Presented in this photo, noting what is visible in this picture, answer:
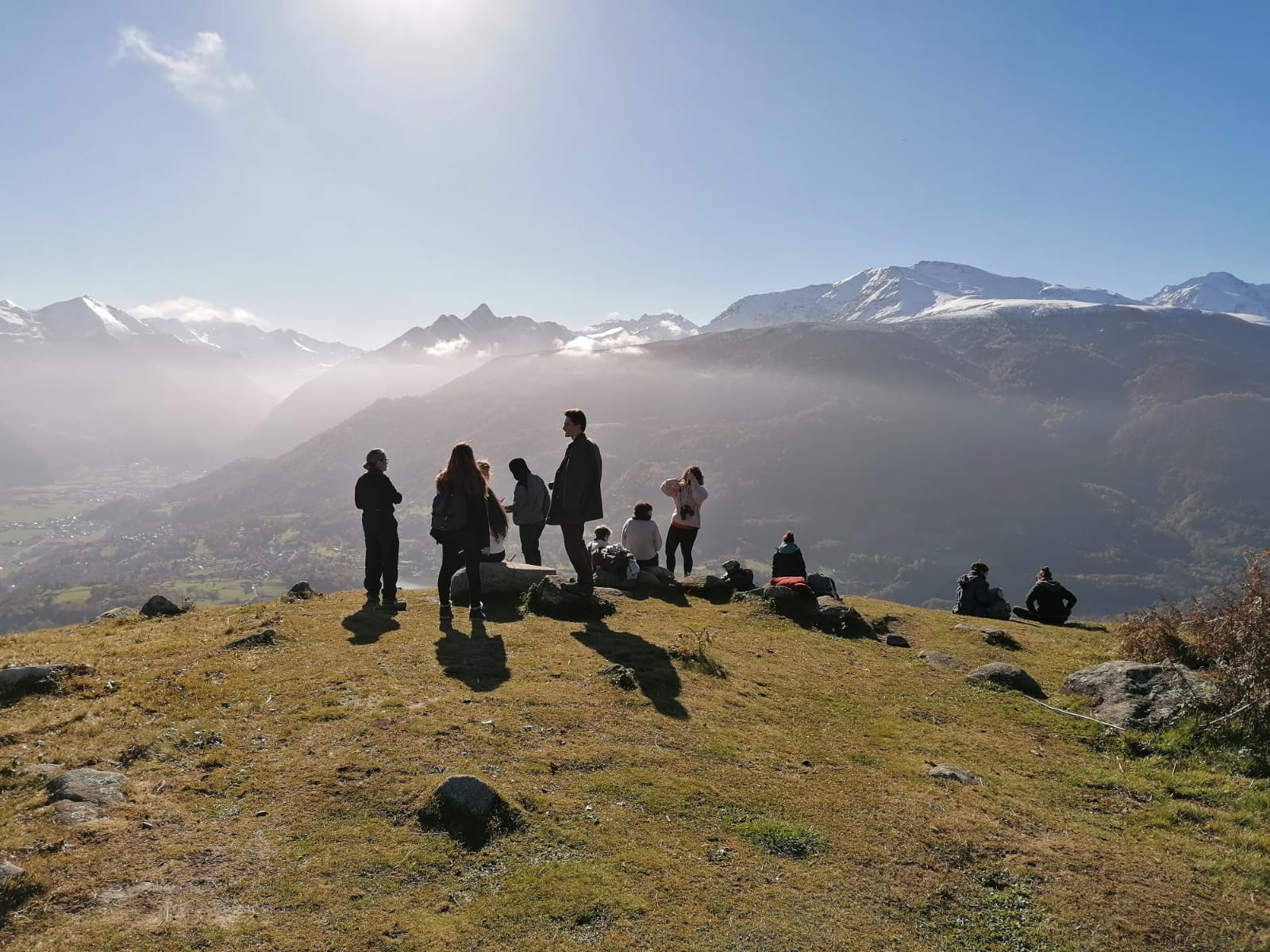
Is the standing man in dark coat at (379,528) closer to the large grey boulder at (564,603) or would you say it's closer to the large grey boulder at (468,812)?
the large grey boulder at (564,603)

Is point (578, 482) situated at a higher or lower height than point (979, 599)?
higher

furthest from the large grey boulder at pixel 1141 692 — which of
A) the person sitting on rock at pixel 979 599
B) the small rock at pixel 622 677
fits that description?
the person sitting on rock at pixel 979 599

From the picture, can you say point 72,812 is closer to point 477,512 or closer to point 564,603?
point 477,512

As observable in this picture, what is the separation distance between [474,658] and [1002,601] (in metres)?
18.2

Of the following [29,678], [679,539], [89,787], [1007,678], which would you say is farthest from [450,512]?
[1007,678]

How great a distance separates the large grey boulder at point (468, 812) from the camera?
242 inches

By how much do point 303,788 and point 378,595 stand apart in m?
10.0

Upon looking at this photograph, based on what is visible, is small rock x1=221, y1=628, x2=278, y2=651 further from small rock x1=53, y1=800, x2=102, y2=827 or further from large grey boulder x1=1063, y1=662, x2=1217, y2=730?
large grey boulder x1=1063, y1=662, x2=1217, y2=730

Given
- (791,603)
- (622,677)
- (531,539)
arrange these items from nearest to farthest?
(622,677), (791,603), (531,539)

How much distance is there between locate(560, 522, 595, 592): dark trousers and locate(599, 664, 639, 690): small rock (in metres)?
3.85

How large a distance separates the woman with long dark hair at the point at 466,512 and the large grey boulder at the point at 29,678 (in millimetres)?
6135

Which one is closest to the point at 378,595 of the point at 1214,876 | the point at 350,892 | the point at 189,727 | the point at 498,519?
the point at 498,519

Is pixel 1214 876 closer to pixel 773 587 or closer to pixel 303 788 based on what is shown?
pixel 303 788

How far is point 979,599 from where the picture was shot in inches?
838
